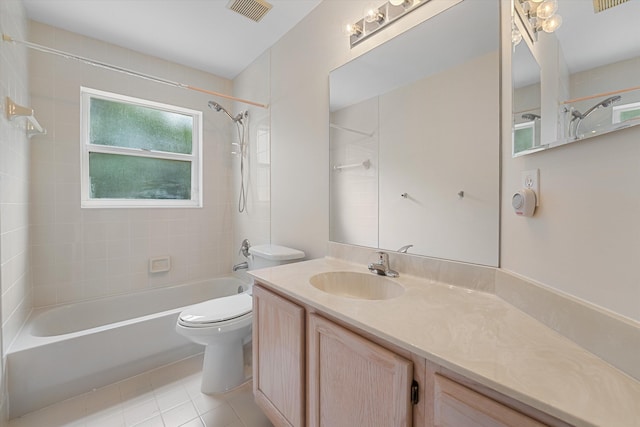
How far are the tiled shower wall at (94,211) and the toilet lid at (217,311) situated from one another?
3.48 feet

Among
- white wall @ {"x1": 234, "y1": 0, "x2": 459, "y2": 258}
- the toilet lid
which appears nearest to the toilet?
the toilet lid

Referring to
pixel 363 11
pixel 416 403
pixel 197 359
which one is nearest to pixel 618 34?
pixel 416 403

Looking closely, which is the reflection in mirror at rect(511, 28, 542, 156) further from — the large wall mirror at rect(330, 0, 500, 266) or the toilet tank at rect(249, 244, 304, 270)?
the toilet tank at rect(249, 244, 304, 270)

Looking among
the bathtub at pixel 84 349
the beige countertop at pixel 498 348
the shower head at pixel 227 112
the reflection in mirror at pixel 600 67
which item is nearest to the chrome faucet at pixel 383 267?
the beige countertop at pixel 498 348

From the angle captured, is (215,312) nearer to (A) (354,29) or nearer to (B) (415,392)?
(B) (415,392)

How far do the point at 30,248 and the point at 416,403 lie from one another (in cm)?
262

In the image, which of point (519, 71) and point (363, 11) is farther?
point (363, 11)

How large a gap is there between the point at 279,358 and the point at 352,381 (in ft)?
1.44

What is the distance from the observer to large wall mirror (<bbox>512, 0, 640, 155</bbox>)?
0.54 m

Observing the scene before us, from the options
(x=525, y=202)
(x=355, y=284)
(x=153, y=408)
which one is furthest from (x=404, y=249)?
(x=153, y=408)

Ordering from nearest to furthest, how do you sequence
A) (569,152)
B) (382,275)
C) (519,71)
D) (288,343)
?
(569,152), (519,71), (288,343), (382,275)

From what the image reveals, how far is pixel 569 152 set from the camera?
68cm

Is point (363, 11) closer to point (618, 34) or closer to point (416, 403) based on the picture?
point (618, 34)

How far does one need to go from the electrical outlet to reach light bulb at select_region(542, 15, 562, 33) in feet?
1.31
